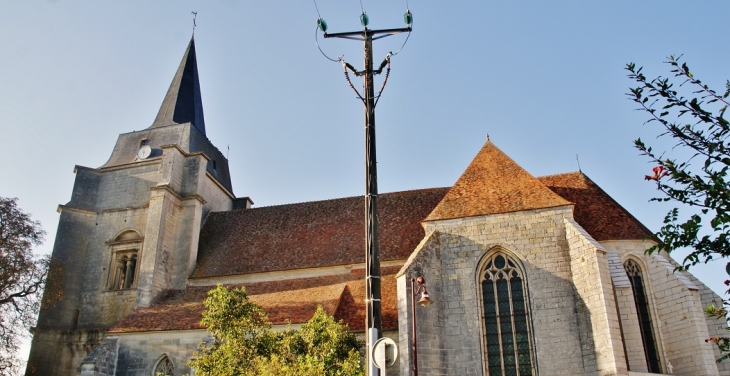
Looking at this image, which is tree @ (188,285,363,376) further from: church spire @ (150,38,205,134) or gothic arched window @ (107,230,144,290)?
church spire @ (150,38,205,134)

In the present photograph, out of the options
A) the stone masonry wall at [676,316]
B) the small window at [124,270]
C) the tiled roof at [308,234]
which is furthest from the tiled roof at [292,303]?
the stone masonry wall at [676,316]

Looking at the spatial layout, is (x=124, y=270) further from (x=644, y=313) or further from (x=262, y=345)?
(x=644, y=313)

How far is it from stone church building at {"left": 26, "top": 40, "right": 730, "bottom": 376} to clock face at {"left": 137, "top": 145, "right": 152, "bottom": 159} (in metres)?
0.07

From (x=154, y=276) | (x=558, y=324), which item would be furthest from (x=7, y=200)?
(x=558, y=324)

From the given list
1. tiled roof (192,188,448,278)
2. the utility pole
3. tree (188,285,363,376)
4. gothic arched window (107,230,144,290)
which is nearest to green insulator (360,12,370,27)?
the utility pole

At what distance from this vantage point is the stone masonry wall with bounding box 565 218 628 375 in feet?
40.3

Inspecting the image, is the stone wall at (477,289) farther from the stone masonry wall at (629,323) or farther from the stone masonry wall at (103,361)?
the stone masonry wall at (103,361)

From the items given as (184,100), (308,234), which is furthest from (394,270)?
A: (184,100)

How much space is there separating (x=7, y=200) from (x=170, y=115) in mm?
7169

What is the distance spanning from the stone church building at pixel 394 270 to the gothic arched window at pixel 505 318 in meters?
0.03

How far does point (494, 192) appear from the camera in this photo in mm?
15633

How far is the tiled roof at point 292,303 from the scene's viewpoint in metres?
15.4

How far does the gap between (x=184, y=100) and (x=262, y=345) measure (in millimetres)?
17123

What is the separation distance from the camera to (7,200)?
840 inches
